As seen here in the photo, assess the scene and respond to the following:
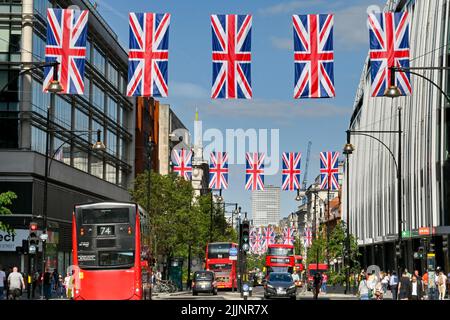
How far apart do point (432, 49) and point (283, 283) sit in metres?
30.4

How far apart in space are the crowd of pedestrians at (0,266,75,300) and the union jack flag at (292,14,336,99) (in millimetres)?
12090

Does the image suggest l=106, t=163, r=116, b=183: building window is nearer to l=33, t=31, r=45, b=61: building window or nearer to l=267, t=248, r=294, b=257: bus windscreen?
l=267, t=248, r=294, b=257: bus windscreen

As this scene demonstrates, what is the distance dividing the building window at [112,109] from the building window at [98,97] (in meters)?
2.83

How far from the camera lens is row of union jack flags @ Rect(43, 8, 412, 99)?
30.8 meters

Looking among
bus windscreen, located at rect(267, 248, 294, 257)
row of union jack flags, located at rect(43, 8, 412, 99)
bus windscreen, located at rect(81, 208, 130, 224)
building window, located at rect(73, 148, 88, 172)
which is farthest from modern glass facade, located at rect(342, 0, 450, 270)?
building window, located at rect(73, 148, 88, 172)

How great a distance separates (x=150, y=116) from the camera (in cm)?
11369

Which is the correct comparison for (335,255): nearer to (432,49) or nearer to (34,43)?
(432,49)

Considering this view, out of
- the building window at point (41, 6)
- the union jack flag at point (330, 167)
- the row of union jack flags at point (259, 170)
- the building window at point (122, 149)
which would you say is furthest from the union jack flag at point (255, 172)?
the building window at point (122, 149)

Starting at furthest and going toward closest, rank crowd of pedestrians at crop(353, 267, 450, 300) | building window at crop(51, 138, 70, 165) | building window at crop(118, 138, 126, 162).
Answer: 1. building window at crop(118, 138, 126, 162)
2. building window at crop(51, 138, 70, 165)
3. crowd of pedestrians at crop(353, 267, 450, 300)

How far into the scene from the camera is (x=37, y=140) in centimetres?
6006

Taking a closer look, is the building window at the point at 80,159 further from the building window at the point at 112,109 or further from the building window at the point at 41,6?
the building window at the point at 41,6

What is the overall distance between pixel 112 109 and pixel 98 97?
23.7 feet

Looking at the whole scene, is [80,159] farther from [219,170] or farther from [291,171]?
[291,171]
